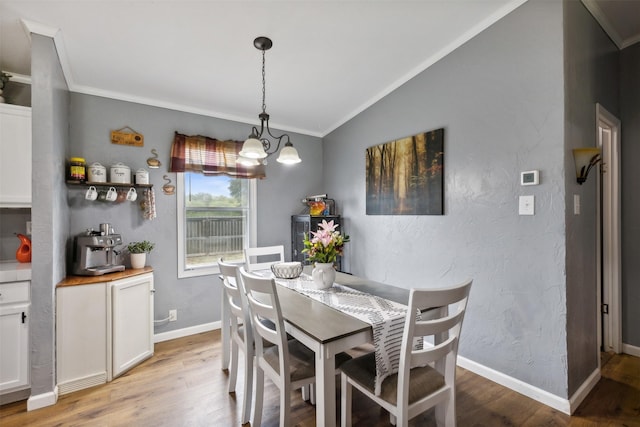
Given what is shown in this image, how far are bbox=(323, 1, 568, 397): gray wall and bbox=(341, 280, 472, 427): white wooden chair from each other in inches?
34.6

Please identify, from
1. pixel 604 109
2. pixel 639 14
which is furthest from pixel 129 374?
pixel 639 14

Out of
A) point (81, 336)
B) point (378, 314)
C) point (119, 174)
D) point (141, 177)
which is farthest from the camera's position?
point (141, 177)

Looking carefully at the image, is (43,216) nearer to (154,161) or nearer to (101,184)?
(101,184)

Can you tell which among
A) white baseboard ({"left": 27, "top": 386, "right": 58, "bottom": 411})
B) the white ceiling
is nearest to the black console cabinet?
the white ceiling

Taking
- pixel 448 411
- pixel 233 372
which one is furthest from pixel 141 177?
pixel 448 411

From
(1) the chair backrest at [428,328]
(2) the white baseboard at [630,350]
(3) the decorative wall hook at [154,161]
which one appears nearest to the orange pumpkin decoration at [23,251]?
(3) the decorative wall hook at [154,161]

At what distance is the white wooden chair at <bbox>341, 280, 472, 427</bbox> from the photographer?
49.2 inches

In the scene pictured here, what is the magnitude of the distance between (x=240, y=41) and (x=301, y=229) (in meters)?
2.16

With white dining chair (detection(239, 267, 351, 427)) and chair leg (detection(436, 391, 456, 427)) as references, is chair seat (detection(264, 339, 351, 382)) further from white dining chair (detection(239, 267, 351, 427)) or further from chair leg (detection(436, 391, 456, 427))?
chair leg (detection(436, 391, 456, 427))

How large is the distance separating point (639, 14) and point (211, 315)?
463 cm

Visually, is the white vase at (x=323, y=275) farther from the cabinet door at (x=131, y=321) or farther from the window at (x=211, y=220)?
the window at (x=211, y=220)

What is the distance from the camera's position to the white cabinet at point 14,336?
192 cm

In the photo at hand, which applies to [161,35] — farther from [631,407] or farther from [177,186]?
[631,407]

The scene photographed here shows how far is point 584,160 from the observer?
192cm
